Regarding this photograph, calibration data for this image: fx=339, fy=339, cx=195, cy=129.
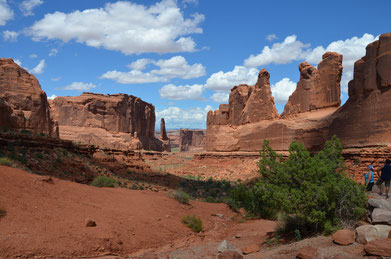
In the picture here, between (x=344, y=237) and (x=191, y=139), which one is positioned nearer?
(x=344, y=237)

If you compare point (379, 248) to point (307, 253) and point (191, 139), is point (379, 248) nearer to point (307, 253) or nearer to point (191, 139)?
point (307, 253)

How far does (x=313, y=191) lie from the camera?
29.5 feet

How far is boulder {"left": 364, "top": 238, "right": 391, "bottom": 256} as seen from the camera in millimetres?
5955

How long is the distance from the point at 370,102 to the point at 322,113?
6775 mm

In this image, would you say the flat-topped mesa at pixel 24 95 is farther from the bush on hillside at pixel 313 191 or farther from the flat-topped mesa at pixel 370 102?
the flat-topped mesa at pixel 370 102

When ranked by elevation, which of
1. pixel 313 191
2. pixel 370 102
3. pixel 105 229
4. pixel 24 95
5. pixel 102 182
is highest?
pixel 24 95

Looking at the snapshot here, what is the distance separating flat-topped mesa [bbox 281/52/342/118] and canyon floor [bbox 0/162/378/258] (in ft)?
61.4

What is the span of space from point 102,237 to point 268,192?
15.1 ft

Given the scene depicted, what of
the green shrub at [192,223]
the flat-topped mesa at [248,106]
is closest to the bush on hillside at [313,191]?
the green shrub at [192,223]

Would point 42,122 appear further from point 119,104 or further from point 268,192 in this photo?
point 119,104

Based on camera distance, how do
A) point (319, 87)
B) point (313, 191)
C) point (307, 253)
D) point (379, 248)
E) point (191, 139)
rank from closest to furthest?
1. point (379, 248)
2. point (307, 253)
3. point (313, 191)
4. point (319, 87)
5. point (191, 139)

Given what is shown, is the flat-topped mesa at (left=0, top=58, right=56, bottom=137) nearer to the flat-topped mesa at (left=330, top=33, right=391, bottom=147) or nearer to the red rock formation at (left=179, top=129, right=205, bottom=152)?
the flat-topped mesa at (left=330, top=33, right=391, bottom=147)

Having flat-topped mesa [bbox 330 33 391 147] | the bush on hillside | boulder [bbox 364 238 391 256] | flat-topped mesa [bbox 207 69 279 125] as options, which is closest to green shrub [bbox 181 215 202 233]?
the bush on hillside

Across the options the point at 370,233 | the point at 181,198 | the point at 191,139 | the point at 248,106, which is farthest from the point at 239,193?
the point at 191,139
